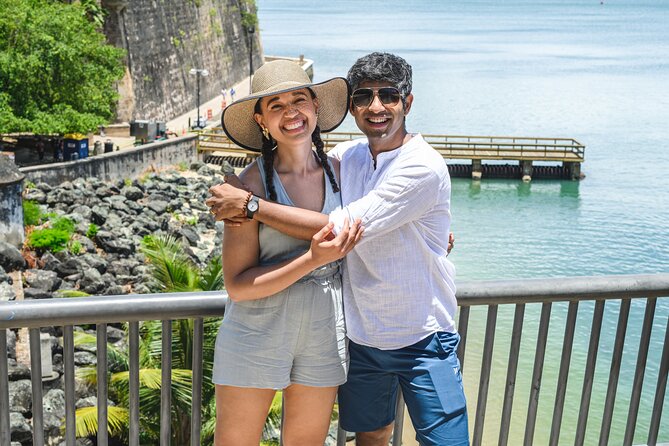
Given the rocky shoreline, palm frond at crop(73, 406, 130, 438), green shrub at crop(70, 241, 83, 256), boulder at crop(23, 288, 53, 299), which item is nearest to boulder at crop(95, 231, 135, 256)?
the rocky shoreline

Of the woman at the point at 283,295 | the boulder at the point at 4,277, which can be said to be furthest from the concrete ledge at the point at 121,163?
the woman at the point at 283,295

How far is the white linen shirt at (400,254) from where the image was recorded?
8.83 ft

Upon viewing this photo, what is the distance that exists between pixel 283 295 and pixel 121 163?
1030 inches

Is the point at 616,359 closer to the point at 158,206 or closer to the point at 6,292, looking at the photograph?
the point at 6,292

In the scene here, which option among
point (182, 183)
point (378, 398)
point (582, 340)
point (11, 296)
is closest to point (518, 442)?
point (582, 340)

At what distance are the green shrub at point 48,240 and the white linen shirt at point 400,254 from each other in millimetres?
16775

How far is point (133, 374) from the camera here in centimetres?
296

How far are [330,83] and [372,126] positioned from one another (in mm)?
214

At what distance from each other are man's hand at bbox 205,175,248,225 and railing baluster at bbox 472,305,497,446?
3.39ft

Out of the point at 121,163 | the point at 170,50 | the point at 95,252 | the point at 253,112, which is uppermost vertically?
the point at 170,50

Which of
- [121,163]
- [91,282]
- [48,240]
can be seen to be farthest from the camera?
[121,163]

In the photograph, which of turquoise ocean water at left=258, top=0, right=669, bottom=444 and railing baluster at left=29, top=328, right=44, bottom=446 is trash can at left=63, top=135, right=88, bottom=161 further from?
railing baluster at left=29, top=328, right=44, bottom=446

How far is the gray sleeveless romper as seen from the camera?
270 centimetres

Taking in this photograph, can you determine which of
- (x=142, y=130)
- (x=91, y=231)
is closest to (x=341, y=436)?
(x=91, y=231)
